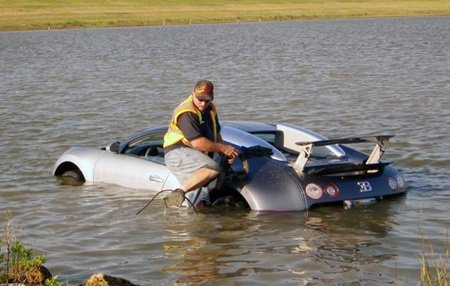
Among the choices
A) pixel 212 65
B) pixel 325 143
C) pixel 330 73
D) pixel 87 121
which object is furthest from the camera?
pixel 212 65

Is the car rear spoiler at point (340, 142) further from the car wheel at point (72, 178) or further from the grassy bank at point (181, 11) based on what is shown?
the grassy bank at point (181, 11)

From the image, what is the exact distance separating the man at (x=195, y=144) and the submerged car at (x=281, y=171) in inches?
10.2

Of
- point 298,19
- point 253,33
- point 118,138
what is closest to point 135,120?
point 118,138

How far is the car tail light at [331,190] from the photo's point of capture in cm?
1055

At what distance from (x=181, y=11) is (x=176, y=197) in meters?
74.6

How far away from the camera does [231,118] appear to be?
19.7 m

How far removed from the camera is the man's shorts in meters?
10.3

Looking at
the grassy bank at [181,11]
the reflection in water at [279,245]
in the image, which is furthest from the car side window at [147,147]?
the grassy bank at [181,11]

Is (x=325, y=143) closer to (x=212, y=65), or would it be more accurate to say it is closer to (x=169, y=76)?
(x=169, y=76)

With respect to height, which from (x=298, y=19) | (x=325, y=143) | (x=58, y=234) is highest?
(x=298, y=19)

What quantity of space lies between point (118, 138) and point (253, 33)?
40185 mm

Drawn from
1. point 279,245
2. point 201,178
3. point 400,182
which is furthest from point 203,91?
point 400,182

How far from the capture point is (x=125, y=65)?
3434 cm

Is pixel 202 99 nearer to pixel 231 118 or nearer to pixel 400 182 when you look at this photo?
pixel 400 182
